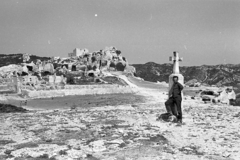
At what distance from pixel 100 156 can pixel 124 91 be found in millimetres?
39007

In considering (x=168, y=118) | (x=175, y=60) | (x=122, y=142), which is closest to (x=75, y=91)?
(x=175, y=60)

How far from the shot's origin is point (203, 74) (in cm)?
13262

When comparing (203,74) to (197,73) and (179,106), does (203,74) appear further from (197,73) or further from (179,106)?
(179,106)

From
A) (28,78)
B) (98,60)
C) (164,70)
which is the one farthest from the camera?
(164,70)

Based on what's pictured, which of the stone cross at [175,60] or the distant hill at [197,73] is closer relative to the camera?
the stone cross at [175,60]

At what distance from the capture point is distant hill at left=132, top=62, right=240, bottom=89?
11005 centimetres

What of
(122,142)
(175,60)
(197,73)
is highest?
(197,73)

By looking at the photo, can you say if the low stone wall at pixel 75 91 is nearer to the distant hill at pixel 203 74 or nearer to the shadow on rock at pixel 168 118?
the shadow on rock at pixel 168 118

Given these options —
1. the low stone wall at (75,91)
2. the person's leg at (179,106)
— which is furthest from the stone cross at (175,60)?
the low stone wall at (75,91)

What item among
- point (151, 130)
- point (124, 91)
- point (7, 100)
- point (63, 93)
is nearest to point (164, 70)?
point (124, 91)

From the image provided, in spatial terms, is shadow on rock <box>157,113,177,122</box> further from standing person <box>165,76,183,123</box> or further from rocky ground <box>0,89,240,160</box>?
rocky ground <box>0,89,240,160</box>

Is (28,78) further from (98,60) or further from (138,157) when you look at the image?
(98,60)

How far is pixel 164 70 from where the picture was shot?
14962 cm

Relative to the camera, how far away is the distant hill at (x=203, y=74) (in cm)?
11005
